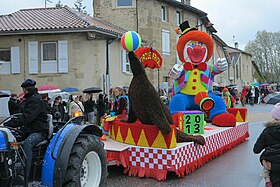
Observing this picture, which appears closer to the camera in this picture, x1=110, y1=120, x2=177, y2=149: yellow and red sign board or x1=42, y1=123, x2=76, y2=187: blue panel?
x1=42, y1=123, x2=76, y2=187: blue panel

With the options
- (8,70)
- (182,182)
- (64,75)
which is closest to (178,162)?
(182,182)

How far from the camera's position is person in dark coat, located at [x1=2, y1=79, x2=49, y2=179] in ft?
15.9

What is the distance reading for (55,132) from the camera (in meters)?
5.77

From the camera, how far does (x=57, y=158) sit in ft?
16.4

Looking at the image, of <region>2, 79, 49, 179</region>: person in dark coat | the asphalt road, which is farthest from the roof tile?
<region>2, 79, 49, 179</region>: person in dark coat

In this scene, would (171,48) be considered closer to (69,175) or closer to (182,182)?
(182,182)

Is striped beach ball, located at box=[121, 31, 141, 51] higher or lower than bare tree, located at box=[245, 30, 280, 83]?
lower

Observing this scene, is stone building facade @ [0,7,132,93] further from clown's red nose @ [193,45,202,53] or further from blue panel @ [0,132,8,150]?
blue panel @ [0,132,8,150]

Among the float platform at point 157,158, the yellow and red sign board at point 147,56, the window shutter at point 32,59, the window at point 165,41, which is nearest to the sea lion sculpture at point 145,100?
the float platform at point 157,158

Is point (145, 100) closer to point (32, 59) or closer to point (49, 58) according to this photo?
point (49, 58)

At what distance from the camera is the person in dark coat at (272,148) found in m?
4.29

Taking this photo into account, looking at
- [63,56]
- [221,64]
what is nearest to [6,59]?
[63,56]

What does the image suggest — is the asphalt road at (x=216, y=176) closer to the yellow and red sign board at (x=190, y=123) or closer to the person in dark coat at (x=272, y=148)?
the yellow and red sign board at (x=190, y=123)

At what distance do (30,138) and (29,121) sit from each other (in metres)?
0.22
